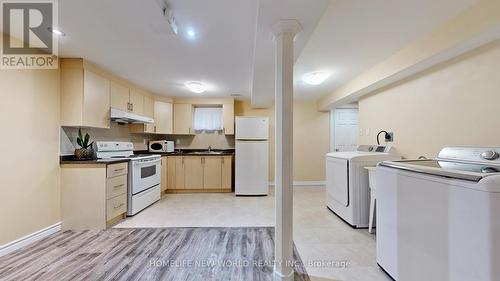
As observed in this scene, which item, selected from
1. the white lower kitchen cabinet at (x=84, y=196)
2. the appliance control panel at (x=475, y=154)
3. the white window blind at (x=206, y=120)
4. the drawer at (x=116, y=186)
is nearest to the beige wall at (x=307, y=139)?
the white window blind at (x=206, y=120)

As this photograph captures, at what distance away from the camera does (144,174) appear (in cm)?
378

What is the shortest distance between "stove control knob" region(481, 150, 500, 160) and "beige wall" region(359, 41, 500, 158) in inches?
25.2

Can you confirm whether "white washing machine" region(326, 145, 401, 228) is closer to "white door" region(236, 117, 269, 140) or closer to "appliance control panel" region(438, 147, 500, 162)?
"appliance control panel" region(438, 147, 500, 162)

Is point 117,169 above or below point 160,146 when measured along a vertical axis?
below

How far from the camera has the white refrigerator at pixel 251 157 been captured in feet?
15.8

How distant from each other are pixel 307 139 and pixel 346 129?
1.04m

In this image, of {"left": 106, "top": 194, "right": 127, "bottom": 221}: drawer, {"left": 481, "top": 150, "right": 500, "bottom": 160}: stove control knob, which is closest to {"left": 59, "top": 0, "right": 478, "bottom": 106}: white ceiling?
{"left": 481, "top": 150, "right": 500, "bottom": 160}: stove control knob

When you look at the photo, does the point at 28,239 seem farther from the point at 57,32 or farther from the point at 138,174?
the point at 57,32

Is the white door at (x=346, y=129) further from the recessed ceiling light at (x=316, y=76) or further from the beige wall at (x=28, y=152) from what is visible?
the beige wall at (x=28, y=152)

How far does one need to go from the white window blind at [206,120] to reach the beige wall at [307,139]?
650mm

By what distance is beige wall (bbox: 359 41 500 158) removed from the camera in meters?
1.94

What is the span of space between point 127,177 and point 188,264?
195 centimetres

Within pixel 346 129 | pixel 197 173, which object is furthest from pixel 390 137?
pixel 197 173

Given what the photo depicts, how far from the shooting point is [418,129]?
108 inches
